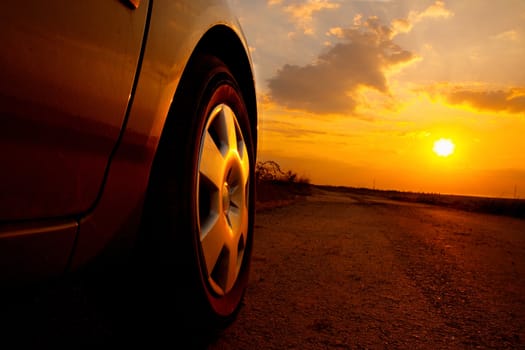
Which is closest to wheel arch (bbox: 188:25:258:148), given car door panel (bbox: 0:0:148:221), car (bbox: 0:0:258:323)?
car (bbox: 0:0:258:323)

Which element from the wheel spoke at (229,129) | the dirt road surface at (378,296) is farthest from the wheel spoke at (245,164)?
the dirt road surface at (378,296)

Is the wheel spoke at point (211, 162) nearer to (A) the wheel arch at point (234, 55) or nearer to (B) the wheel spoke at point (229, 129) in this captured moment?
(B) the wheel spoke at point (229, 129)

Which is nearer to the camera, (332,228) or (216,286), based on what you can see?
(216,286)

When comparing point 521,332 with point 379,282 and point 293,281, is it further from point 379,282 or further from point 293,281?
point 293,281

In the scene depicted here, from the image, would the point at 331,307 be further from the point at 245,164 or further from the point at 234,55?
the point at 234,55

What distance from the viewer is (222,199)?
1777mm

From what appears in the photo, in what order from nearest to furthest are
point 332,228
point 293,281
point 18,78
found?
1. point 18,78
2. point 293,281
3. point 332,228

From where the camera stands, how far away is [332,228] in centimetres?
522

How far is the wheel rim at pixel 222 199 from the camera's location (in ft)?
5.38

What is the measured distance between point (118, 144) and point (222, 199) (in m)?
0.73

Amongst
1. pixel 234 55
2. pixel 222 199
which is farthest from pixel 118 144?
pixel 234 55

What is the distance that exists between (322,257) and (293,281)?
792 millimetres

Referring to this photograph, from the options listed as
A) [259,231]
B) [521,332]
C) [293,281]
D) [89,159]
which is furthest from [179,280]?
[259,231]

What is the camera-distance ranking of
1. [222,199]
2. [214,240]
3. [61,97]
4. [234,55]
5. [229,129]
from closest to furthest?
[61,97] < [214,240] < [222,199] < [229,129] < [234,55]
